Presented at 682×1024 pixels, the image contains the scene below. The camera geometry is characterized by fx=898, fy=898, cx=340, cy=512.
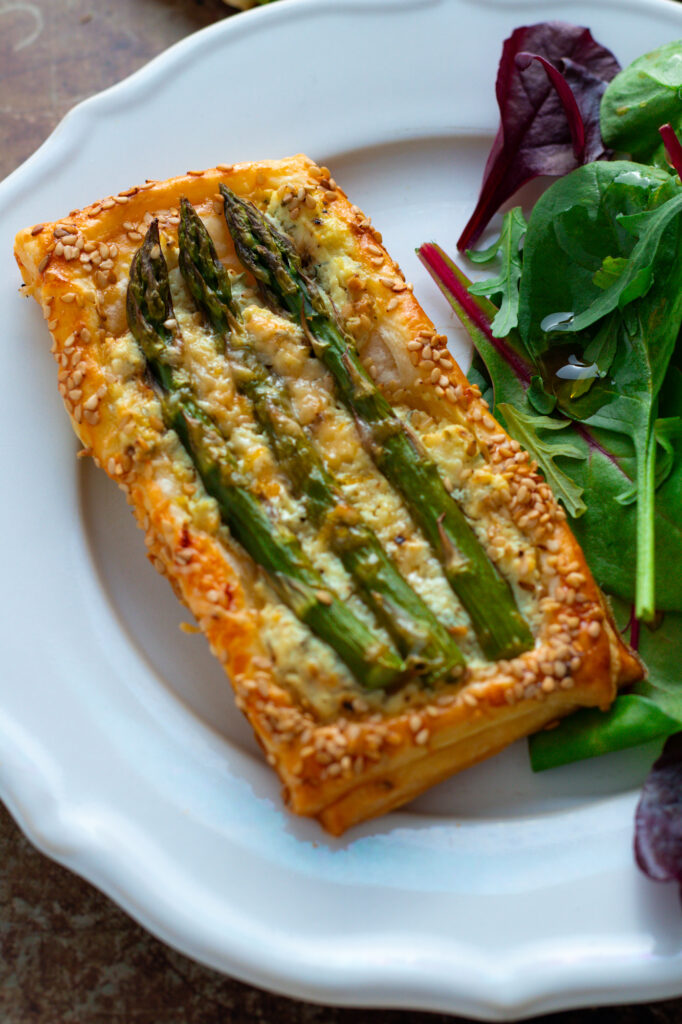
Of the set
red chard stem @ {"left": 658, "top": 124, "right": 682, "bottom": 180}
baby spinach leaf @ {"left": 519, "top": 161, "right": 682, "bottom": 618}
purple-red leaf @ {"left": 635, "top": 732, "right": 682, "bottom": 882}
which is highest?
red chard stem @ {"left": 658, "top": 124, "right": 682, "bottom": 180}

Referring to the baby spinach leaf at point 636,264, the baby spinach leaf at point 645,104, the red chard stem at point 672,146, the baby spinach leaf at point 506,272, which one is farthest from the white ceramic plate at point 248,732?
the red chard stem at point 672,146

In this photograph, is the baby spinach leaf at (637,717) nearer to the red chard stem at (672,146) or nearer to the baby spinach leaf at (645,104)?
the red chard stem at (672,146)

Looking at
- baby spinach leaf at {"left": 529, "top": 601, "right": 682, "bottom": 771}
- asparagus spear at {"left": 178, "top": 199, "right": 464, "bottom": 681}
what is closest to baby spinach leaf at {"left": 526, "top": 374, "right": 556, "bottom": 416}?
baby spinach leaf at {"left": 529, "top": 601, "right": 682, "bottom": 771}

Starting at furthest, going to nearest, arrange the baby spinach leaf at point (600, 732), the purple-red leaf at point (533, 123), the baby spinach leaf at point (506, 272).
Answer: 1. the purple-red leaf at point (533, 123)
2. the baby spinach leaf at point (506, 272)
3. the baby spinach leaf at point (600, 732)

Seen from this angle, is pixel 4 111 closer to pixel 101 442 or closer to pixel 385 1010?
pixel 101 442

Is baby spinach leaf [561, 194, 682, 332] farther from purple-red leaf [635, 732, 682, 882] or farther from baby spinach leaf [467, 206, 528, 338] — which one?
purple-red leaf [635, 732, 682, 882]

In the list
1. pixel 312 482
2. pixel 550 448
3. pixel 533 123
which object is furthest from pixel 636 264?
pixel 312 482

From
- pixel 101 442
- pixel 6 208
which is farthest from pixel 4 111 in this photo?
pixel 101 442
